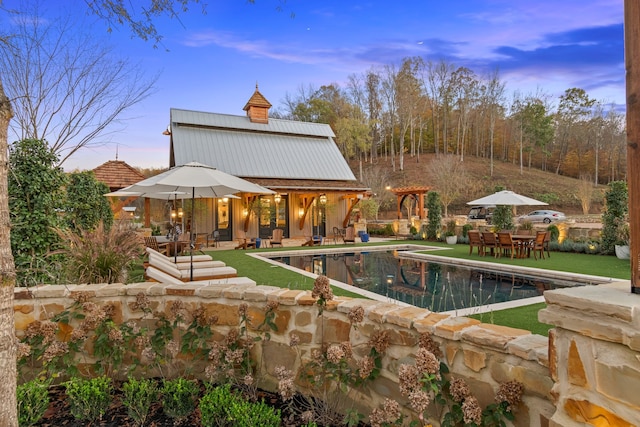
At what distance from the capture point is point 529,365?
1821 millimetres

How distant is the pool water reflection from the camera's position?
647 centimetres

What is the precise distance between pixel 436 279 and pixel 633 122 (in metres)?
7.52

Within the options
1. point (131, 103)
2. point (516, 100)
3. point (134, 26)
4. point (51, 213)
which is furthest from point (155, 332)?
point (516, 100)

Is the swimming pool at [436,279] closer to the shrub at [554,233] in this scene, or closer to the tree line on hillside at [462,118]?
the shrub at [554,233]

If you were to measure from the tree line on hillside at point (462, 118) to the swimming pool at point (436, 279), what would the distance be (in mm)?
26278

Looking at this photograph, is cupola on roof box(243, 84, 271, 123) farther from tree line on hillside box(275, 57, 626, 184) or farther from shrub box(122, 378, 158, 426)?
shrub box(122, 378, 158, 426)

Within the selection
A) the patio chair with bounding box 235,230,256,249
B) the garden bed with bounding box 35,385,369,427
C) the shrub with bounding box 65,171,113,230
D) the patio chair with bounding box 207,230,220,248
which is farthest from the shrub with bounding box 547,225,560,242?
the shrub with bounding box 65,171,113,230

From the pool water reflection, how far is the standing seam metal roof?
23.5 feet

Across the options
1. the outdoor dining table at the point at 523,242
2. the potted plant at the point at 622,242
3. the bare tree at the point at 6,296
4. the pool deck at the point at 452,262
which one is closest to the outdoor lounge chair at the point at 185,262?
the pool deck at the point at 452,262

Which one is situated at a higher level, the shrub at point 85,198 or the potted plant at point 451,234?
the shrub at point 85,198

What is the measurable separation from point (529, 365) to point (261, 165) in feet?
56.9

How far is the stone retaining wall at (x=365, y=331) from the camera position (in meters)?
1.86

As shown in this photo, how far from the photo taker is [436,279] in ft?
28.1

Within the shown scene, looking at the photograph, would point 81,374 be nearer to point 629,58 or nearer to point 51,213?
point 51,213
